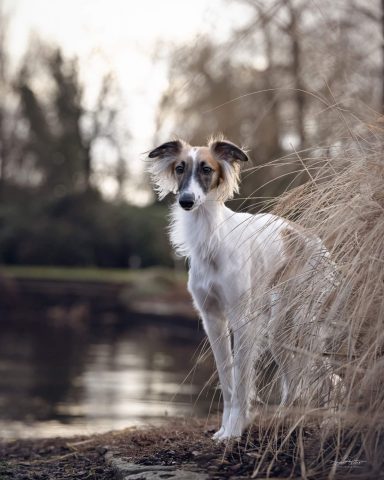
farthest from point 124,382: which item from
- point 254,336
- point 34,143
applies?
point 34,143

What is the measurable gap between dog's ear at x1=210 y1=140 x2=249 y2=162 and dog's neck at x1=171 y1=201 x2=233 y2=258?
0.23 metres

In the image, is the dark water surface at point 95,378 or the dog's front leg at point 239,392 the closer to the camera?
the dog's front leg at point 239,392

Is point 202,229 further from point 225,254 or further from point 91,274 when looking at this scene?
point 91,274

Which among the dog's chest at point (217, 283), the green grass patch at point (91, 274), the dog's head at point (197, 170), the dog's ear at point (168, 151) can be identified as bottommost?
the dog's chest at point (217, 283)

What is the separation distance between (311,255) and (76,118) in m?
20.7

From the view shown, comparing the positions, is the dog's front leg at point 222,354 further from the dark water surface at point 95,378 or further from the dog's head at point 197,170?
the dog's head at point 197,170

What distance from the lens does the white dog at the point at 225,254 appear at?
3396mm

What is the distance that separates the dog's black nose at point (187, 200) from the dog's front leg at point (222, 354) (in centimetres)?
57

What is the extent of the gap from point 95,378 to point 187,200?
5121 mm

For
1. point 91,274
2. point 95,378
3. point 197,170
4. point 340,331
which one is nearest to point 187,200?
point 197,170

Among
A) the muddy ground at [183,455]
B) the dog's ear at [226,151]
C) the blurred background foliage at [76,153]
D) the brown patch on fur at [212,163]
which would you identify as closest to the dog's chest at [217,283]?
the brown patch on fur at [212,163]

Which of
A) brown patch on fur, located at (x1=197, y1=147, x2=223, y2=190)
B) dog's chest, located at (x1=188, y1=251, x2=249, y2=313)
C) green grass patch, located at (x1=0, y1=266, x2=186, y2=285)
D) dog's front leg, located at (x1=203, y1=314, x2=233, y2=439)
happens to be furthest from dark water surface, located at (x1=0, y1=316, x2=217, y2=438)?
green grass patch, located at (x1=0, y1=266, x2=186, y2=285)

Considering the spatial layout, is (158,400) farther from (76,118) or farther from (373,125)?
(76,118)

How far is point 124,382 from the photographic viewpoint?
823 cm
